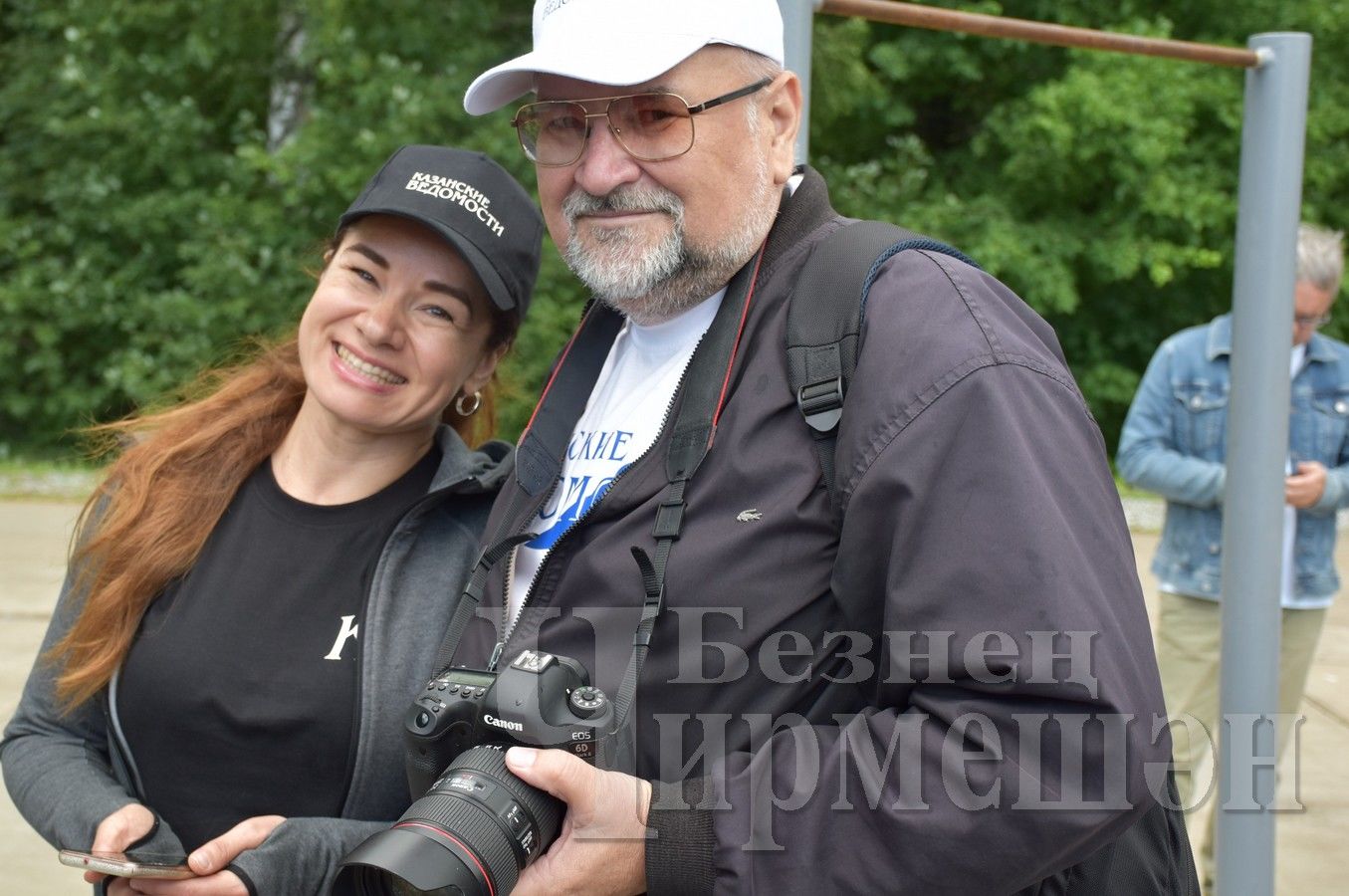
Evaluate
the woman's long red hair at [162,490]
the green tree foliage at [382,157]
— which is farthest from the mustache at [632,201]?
the green tree foliage at [382,157]

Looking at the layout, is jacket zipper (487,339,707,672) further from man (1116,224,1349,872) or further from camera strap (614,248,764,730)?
man (1116,224,1349,872)

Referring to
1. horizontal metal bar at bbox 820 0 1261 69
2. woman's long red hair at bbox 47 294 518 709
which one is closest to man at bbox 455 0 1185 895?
horizontal metal bar at bbox 820 0 1261 69

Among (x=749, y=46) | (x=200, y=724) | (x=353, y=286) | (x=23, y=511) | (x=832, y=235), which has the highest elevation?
(x=749, y=46)

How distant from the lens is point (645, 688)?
1.51m

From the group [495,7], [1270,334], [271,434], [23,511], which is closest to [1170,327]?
[495,7]

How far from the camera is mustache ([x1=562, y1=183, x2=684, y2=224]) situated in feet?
5.45

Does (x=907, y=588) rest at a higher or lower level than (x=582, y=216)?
lower

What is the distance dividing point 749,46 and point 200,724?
1214 mm

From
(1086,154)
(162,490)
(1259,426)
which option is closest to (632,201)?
(162,490)

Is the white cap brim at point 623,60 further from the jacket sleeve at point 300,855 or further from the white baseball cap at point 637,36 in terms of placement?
the jacket sleeve at point 300,855

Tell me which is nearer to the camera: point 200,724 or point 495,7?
point 200,724

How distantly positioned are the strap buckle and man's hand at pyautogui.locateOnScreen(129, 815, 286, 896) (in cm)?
97

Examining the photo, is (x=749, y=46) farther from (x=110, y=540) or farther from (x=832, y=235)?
(x=110, y=540)

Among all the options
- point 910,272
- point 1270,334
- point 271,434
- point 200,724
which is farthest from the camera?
point 1270,334
